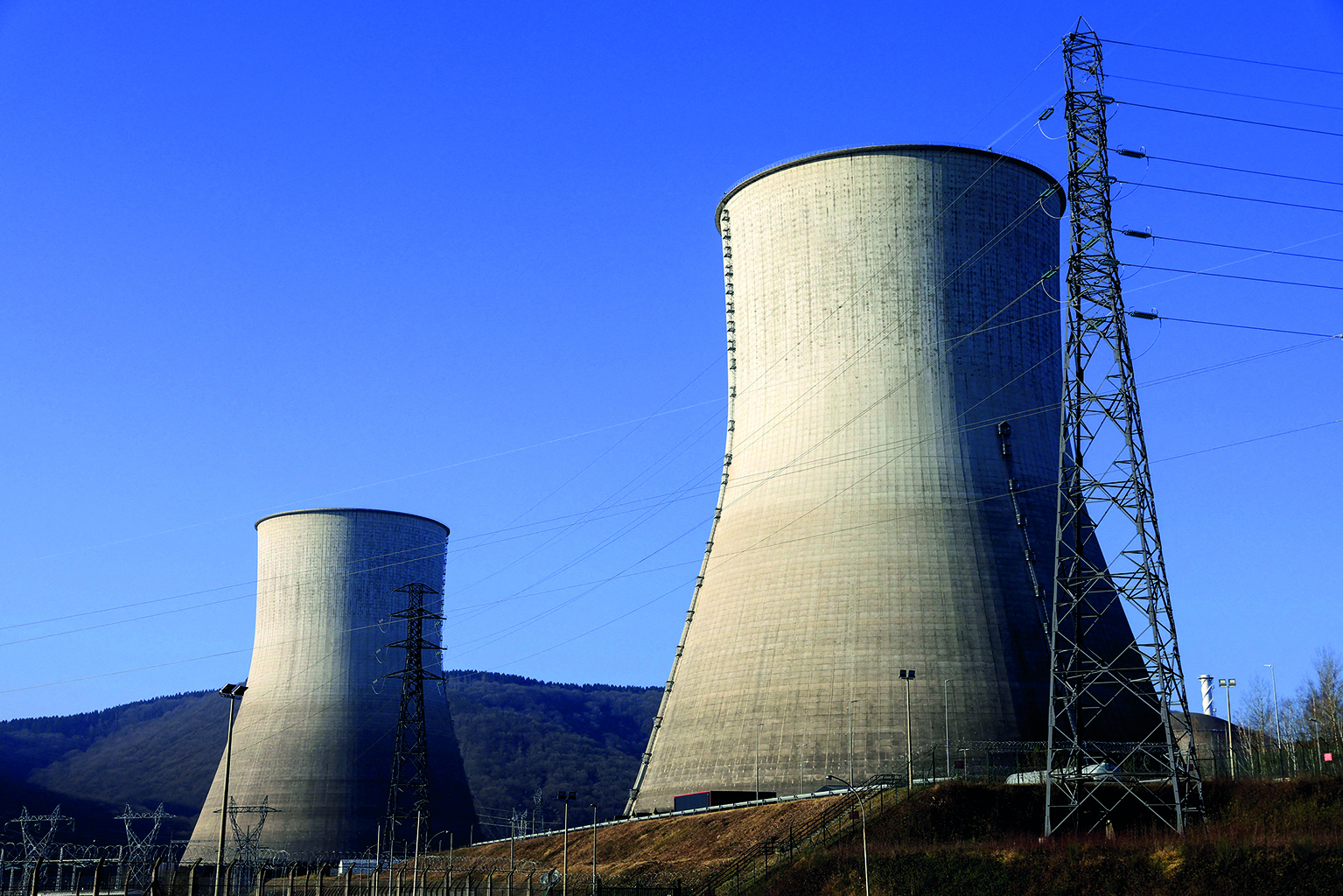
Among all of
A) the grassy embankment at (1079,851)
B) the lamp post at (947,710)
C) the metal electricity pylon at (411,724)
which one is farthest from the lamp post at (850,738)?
the metal electricity pylon at (411,724)

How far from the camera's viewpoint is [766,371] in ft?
103

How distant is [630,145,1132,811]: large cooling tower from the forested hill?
24.3 metres

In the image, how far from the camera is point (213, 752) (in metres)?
78.5

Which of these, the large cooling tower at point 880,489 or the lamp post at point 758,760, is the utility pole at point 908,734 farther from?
the lamp post at point 758,760

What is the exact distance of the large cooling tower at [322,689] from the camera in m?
43.4

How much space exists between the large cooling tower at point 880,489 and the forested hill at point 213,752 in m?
24.3

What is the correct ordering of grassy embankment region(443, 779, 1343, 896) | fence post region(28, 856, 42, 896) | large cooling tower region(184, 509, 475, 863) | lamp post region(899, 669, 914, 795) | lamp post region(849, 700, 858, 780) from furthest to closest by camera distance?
1. large cooling tower region(184, 509, 475, 863)
2. lamp post region(849, 700, 858, 780)
3. fence post region(28, 856, 42, 896)
4. lamp post region(899, 669, 914, 795)
5. grassy embankment region(443, 779, 1343, 896)

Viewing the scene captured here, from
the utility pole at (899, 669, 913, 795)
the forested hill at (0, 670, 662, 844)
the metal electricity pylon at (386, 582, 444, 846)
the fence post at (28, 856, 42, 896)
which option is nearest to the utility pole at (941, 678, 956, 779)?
the utility pole at (899, 669, 913, 795)

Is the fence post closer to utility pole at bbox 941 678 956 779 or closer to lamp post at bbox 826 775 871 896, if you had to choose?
lamp post at bbox 826 775 871 896

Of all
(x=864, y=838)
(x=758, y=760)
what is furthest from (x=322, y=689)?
(x=864, y=838)

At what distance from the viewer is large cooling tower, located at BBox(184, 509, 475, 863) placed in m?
43.4

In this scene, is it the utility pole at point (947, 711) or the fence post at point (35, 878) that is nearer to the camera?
the fence post at point (35, 878)

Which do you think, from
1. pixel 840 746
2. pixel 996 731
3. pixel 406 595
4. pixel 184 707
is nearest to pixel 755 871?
pixel 840 746

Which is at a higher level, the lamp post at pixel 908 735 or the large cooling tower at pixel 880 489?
the large cooling tower at pixel 880 489
